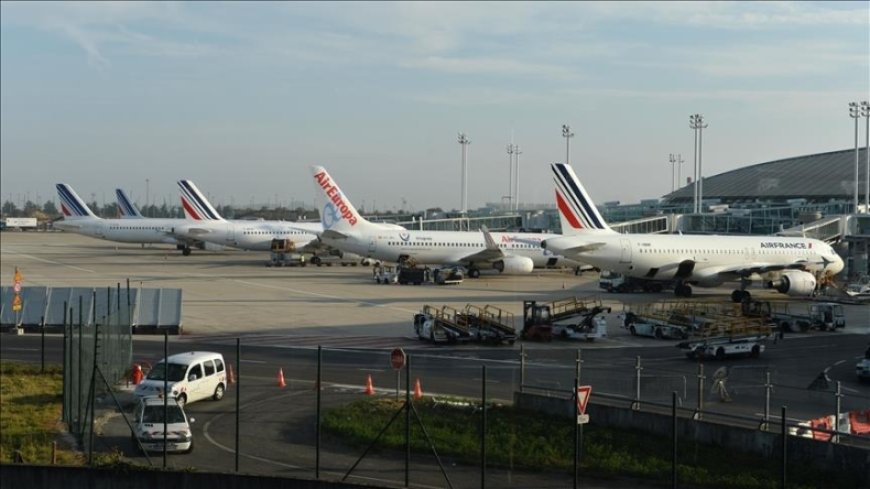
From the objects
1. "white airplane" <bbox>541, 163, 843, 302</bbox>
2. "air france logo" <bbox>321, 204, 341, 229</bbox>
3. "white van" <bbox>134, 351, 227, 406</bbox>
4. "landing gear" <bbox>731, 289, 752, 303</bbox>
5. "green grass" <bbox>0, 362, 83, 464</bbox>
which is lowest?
"green grass" <bbox>0, 362, 83, 464</bbox>

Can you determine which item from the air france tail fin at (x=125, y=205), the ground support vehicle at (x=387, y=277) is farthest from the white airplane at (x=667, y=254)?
the air france tail fin at (x=125, y=205)

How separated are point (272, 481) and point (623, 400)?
26.5 feet

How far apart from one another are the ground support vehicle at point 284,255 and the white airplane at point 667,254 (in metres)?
33.5

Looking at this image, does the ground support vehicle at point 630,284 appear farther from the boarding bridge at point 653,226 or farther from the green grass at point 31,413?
the green grass at point 31,413

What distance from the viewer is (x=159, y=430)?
2023 cm

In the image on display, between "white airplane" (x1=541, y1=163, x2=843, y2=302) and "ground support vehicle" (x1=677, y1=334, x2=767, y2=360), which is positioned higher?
"white airplane" (x1=541, y1=163, x2=843, y2=302)

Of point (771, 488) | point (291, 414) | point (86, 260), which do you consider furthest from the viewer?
point (86, 260)

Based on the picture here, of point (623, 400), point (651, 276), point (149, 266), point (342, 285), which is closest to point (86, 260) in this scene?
point (149, 266)

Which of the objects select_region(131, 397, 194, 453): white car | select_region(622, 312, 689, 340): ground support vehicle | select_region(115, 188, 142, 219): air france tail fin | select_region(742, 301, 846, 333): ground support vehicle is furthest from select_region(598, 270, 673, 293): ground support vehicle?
select_region(115, 188, 142, 219): air france tail fin

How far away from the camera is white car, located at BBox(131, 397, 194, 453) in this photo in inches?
794

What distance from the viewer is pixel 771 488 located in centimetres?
1752

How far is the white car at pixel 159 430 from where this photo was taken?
794 inches

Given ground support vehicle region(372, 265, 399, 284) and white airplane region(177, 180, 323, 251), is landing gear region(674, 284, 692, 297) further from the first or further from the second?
white airplane region(177, 180, 323, 251)

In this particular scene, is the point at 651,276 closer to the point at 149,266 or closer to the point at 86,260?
the point at 149,266
